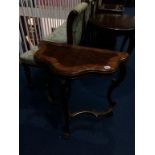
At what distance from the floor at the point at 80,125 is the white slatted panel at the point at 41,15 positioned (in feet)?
3.65

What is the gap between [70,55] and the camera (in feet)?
4.23

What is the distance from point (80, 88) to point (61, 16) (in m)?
1.48

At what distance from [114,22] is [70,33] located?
779 millimetres

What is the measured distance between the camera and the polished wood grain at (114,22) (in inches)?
73.3

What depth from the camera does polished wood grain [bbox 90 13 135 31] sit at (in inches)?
73.3

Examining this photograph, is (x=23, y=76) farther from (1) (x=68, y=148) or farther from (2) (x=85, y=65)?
(2) (x=85, y=65)

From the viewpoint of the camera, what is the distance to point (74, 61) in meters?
1.21

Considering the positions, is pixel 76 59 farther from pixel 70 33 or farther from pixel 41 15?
pixel 41 15

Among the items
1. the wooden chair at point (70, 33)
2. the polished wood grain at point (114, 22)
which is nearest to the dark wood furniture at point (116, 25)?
the polished wood grain at point (114, 22)

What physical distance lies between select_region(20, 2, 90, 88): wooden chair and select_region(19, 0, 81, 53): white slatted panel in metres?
0.77

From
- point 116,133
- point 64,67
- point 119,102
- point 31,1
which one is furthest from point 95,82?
point 31,1

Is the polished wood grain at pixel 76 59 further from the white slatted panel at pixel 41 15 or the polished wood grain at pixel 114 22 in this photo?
the white slatted panel at pixel 41 15

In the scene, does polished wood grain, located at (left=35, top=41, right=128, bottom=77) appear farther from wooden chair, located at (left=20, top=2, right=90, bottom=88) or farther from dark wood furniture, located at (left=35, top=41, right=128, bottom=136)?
wooden chair, located at (left=20, top=2, right=90, bottom=88)

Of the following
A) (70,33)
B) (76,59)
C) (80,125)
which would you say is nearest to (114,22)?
(70,33)
